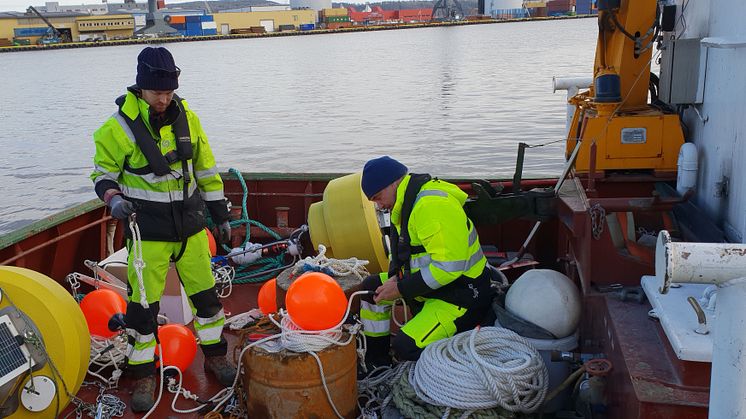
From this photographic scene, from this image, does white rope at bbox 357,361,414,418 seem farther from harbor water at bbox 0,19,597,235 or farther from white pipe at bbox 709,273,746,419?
harbor water at bbox 0,19,597,235

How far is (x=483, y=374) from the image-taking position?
3.32m

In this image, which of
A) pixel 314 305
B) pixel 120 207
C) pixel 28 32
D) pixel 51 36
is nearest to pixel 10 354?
pixel 120 207

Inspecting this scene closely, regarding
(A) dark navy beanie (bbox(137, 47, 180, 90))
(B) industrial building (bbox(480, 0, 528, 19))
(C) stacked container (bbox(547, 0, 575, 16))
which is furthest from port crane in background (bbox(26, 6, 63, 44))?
(A) dark navy beanie (bbox(137, 47, 180, 90))

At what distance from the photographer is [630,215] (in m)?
4.50

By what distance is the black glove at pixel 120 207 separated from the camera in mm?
3648

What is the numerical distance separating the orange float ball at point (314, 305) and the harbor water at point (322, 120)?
457 cm

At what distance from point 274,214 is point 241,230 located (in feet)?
1.39

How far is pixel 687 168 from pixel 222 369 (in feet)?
10.8

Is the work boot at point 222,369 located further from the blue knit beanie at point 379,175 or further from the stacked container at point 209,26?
the stacked container at point 209,26

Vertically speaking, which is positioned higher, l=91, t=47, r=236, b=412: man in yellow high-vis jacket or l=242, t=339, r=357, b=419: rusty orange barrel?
l=91, t=47, r=236, b=412: man in yellow high-vis jacket

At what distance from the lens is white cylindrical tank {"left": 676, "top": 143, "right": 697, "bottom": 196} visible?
4.71 meters

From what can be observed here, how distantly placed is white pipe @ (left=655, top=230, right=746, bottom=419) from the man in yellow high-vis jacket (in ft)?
9.66

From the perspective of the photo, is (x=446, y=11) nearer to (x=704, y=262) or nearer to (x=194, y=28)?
(x=194, y=28)

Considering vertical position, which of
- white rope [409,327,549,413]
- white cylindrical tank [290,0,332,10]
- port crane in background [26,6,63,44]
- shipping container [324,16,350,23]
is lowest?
white rope [409,327,549,413]
